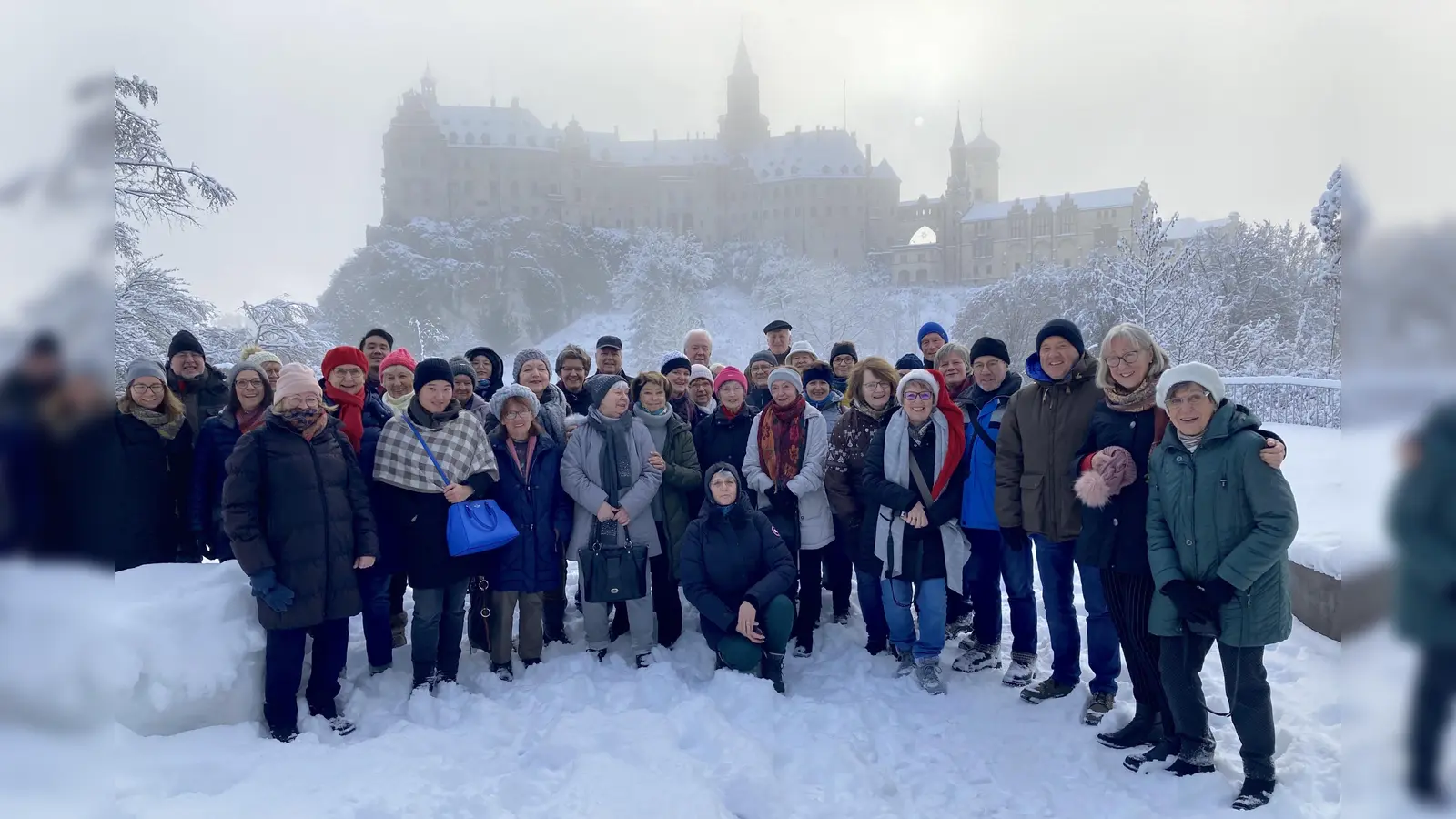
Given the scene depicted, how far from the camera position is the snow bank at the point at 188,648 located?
164 inches

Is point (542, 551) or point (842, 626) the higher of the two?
point (542, 551)

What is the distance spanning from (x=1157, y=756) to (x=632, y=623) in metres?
3.41

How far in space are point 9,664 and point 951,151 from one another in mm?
85700

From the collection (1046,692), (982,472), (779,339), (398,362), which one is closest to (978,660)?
(1046,692)

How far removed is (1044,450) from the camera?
4.96m

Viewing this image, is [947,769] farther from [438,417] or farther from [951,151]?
[951,151]

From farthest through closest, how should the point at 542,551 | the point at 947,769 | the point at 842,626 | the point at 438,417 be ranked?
the point at 842,626 < the point at 542,551 < the point at 438,417 < the point at 947,769

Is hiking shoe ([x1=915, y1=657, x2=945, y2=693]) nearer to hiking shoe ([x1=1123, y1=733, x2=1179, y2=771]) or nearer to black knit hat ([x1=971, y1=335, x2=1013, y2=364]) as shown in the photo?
hiking shoe ([x1=1123, y1=733, x2=1179, y2=771])

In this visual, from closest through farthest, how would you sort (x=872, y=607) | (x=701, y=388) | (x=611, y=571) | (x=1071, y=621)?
1. (x=1071, y=621)
2. (x=611, y=571)
3. (x=872, y=607)
4. (x=701, y=388)

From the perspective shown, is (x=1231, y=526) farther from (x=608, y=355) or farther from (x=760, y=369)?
(x=608, y=355)

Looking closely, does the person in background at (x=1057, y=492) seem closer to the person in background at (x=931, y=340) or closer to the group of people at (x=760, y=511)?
the group of people at (x=760, y=511)

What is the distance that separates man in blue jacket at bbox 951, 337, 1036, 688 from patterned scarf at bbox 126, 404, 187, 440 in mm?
5493

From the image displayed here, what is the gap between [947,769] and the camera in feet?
14.7

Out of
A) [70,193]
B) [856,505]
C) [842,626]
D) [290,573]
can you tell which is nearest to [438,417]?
[290,573]
